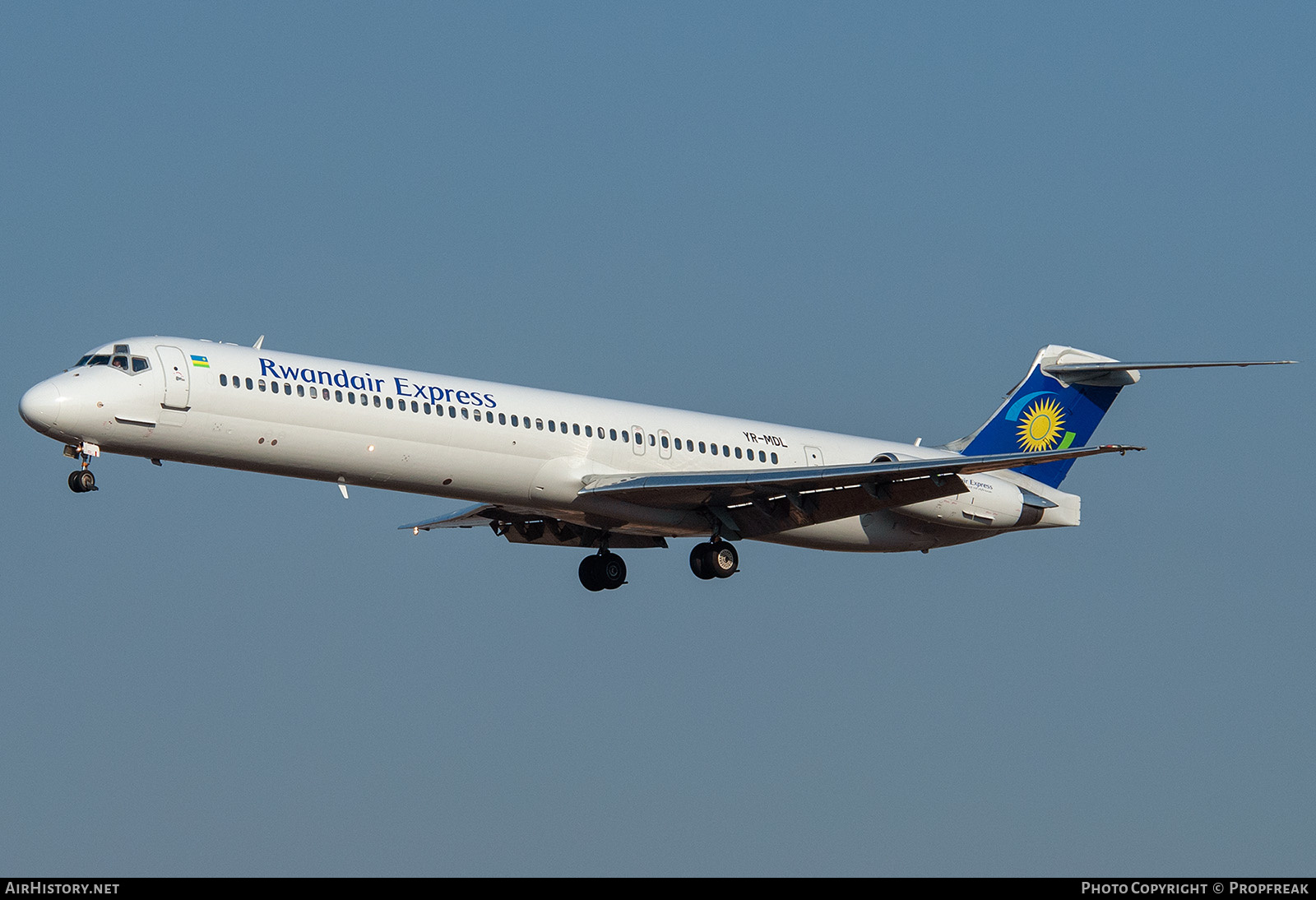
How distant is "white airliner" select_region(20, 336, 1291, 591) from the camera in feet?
99.2

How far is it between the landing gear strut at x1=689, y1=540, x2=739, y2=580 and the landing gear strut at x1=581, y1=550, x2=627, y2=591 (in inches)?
121

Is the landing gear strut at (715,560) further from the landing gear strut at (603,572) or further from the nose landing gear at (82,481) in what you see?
the nose landing gear at (82,481)

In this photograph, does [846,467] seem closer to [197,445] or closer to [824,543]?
[824,543]

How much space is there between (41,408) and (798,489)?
13560 millimetres

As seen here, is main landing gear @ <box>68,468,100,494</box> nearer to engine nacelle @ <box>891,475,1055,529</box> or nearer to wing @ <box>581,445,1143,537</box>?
wing @ <box>581,445,1143,537</box>

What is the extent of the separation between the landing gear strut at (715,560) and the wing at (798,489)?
449 millimetres

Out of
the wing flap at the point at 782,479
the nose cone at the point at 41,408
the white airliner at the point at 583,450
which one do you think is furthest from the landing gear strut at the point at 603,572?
the nose cone at the point at 41,408

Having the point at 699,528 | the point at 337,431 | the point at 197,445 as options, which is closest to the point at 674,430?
the point at 699,528

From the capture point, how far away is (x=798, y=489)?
34281 millimetres

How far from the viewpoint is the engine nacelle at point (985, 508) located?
37.2 m

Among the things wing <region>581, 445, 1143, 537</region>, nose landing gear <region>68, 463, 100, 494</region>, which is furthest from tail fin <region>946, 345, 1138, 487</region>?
nose landing gear <region>68, 463, 100, 494</region>
